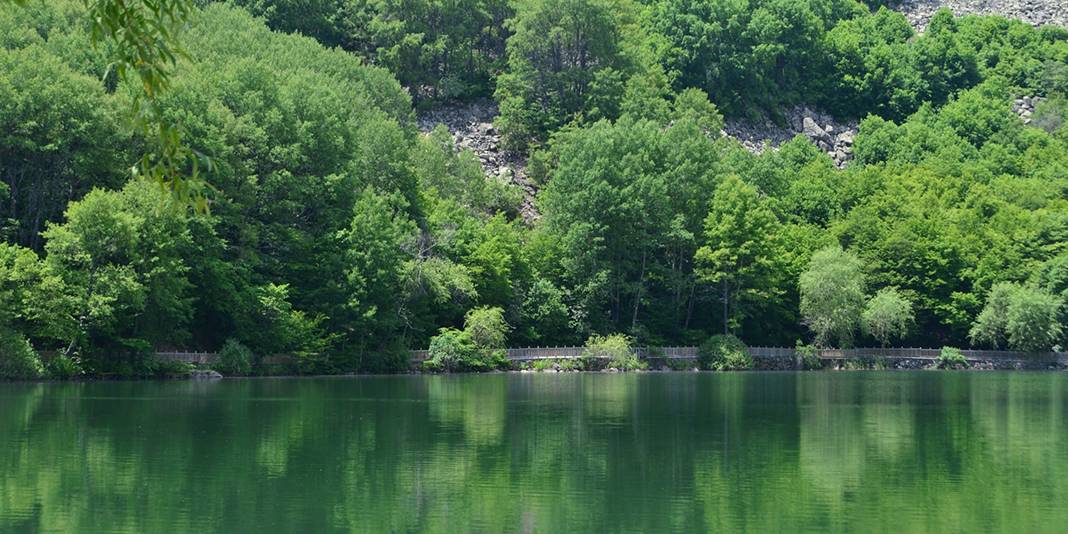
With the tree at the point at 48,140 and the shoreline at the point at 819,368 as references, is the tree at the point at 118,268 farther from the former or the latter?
the shoreline at the point at 819,368

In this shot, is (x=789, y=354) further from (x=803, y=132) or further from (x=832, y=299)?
(x=803, y=132)

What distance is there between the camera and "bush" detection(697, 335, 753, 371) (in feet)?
317

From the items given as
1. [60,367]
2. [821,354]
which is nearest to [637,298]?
[821,354]

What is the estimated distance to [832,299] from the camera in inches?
3971

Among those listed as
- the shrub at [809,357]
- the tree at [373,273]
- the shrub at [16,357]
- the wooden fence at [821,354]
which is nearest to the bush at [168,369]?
the shrub at [16,357]

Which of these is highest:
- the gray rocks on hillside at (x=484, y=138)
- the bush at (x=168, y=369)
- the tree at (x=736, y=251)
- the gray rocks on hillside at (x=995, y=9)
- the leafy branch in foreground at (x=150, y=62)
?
the gray rocks on hillside at (x=995, y=9)

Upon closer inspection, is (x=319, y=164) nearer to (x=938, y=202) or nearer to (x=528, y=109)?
(x=528, y=109)

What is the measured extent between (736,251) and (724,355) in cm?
904

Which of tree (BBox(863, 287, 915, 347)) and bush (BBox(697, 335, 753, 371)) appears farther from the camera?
tree (BBox(863, 287, 915, 347))

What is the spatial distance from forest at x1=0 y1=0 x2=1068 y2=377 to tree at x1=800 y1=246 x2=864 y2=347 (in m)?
0.20

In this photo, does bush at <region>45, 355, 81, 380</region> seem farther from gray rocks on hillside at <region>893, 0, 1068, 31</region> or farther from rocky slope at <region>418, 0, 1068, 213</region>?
gray rocks on hillside at <region>893, 0, 1068, 31</region>

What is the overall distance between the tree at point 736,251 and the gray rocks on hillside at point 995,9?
9359cm

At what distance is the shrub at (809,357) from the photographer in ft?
328

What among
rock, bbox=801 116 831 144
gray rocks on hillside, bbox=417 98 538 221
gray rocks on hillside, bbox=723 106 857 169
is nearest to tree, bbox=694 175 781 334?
gray rocks on hillside, bbox=417 98 538 221
